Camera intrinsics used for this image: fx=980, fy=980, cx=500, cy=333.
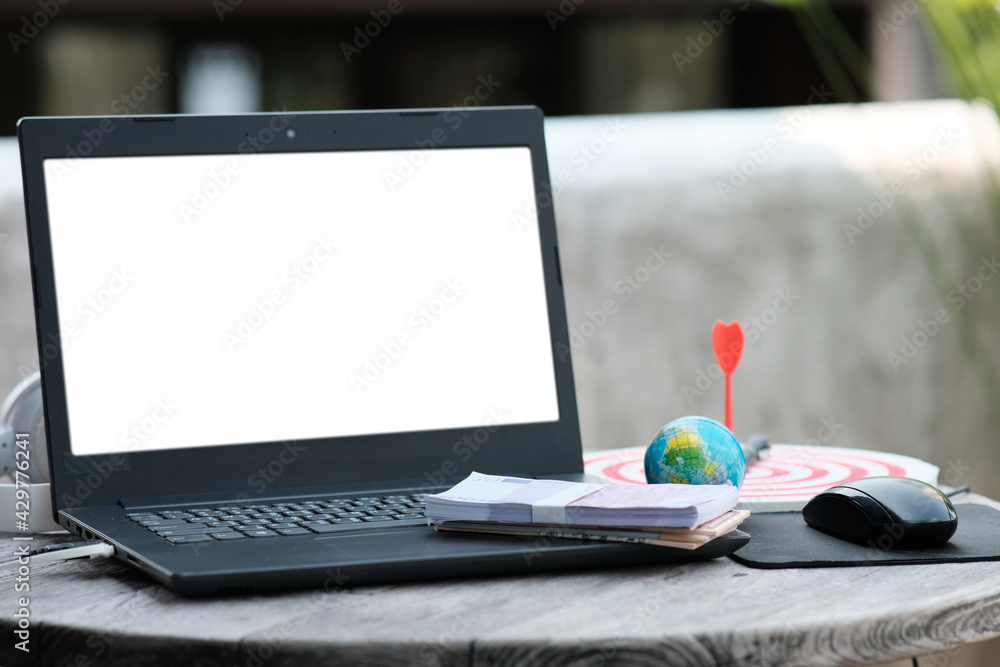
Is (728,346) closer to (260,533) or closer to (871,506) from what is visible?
(871,506)

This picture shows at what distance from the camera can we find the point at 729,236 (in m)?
1.93

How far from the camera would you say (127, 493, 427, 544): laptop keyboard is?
2.23 ft

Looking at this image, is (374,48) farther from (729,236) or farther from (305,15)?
(729,236)

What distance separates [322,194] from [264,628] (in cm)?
48
